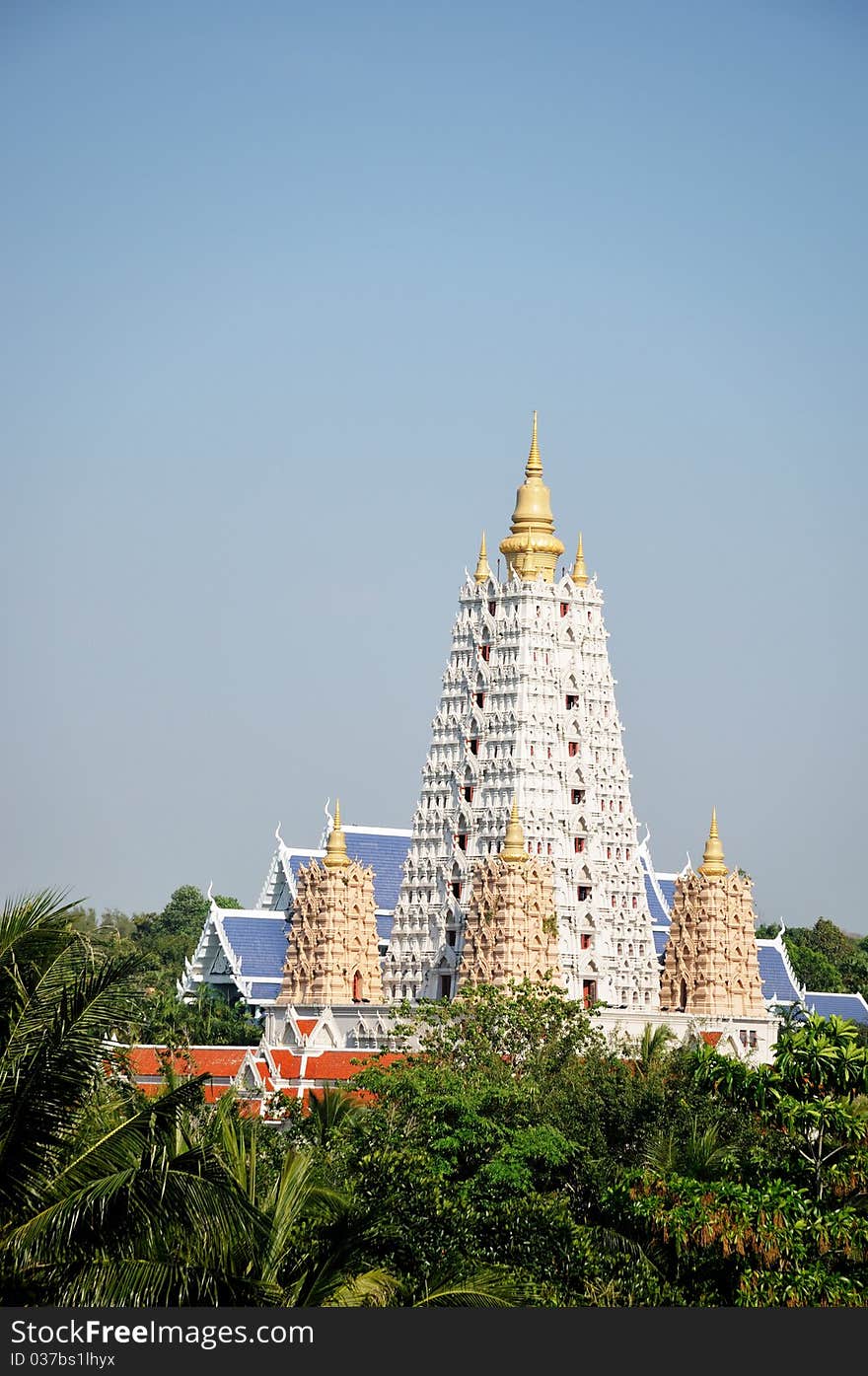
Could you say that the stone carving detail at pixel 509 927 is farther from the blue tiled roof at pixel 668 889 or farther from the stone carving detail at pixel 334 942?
the blue tiled roof at pixel 668 889

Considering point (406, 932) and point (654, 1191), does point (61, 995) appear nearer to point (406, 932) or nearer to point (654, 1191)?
point (654, 1191)

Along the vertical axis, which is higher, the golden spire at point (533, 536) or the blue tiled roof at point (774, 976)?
the golden spire at point (533, 536)

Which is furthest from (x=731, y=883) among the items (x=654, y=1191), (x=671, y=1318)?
(x=671, y=1318)

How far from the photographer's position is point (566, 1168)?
139ft

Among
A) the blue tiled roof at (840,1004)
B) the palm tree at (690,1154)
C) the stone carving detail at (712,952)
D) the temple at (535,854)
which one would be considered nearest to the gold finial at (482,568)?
the temple at (535,854)

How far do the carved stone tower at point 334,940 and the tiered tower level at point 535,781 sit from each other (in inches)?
42.8

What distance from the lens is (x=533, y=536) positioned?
8106 cm

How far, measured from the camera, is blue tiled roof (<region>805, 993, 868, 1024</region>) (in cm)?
9756

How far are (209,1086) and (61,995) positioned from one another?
101 ft

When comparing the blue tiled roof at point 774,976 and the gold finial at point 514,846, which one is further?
the blue tiled roof at point 774,976

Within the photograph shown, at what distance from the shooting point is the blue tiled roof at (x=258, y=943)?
89.4 metres

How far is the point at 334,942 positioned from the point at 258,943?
40.6 ft

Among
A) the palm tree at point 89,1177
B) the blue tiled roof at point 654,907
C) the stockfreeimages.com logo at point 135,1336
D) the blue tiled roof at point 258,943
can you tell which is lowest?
the stockfreeimages.com logo at point 135,1336

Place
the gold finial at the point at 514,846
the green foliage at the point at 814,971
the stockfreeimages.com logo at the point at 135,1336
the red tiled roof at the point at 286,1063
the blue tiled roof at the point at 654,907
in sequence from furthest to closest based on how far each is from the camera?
the green foliage at the point at 814,971
the blue tiled roof at the point at 654,907
the gold finial at the point at 514,846
the red tiled roof at the point at 286,1063
the stockfreeimages.com logo at the point at 135,1336
